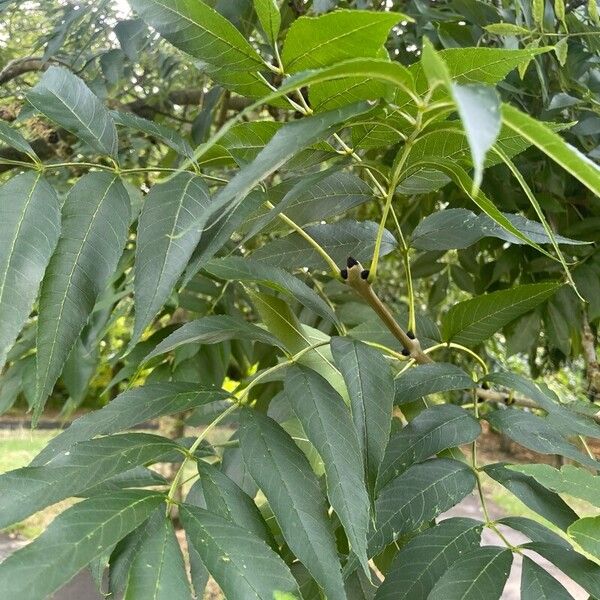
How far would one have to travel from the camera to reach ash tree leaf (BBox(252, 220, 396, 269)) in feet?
1.69

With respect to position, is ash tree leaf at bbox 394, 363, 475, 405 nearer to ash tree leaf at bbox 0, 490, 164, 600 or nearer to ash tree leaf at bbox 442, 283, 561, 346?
ash tree leaf at bbox 442, 283, 561, 346

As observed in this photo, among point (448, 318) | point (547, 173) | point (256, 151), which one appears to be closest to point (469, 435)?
point (448, 318)

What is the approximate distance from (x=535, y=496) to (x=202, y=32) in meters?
0.33

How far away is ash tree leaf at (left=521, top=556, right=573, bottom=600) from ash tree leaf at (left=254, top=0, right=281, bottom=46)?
0.32 meters

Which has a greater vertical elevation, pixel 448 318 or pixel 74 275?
Answer: pixel 74 275

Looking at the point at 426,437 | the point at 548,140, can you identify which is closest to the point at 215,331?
the point at 426,437

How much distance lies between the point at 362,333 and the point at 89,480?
289 mm

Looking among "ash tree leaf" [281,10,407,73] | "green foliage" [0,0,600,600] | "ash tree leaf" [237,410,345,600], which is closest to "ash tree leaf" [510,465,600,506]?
"green foliage" [0,0,600,600]

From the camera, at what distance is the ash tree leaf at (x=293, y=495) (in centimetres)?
34

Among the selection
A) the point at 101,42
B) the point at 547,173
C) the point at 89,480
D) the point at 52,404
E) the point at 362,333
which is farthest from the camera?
the point at 52,404

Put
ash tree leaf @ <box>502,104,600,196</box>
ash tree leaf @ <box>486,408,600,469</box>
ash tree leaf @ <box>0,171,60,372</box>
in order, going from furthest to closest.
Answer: ash tree leaf @ <box>486,408,600,469</box> → ash tree leaf @ <box>0,171,60,372</box> → ash tree leaf @ <box>502,104,600,196</box>

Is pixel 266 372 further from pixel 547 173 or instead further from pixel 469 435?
pixel 547 173

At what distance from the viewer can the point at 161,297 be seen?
0.34 m

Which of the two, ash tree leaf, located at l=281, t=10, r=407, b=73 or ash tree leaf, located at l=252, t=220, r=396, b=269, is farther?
ash tree leaf, located at l=252, t=220, r=396, b=269
